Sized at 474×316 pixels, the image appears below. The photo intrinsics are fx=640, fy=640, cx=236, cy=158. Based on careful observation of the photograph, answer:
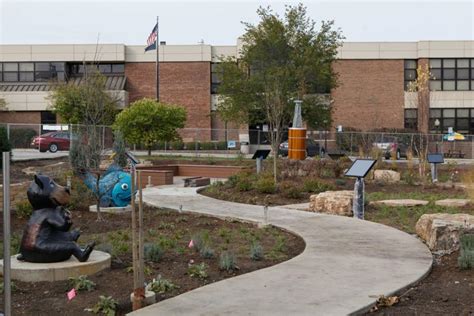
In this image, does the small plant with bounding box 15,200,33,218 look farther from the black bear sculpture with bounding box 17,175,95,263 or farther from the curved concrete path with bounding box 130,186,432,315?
the black bear sculpture with bounding box 17,175,95,263

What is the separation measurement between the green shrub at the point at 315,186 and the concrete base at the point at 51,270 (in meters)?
10.8

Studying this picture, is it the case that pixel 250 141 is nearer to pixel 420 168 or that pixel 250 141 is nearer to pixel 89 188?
pixel 420 168

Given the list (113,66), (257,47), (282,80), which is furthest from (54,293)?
(113,66)

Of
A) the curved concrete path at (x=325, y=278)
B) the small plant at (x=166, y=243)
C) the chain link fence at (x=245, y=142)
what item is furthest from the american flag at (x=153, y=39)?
the small plant at (x=166, y=243)

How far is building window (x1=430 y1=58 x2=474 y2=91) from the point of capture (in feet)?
172

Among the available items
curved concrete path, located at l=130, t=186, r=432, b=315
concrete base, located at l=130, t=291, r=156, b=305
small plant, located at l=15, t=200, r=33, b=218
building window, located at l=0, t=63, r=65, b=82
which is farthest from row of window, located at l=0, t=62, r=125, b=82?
concrete base, located at l=130, t=291, r=156, b=305

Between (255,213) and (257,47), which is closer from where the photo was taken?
(255,213)

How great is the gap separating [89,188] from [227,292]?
8.73 metres

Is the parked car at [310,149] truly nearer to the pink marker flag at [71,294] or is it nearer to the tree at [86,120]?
the tree at [86,120]

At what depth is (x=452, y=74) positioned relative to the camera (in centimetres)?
5253

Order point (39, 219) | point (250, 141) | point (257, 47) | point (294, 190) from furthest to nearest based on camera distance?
point (250, 141) → point (257, 47) → point (294, 190) → point (39, 219)

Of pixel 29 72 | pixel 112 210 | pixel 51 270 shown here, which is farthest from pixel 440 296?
pixel 29 72

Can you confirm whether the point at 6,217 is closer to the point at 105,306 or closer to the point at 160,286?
the point at 105,306

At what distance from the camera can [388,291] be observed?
6.62 m
